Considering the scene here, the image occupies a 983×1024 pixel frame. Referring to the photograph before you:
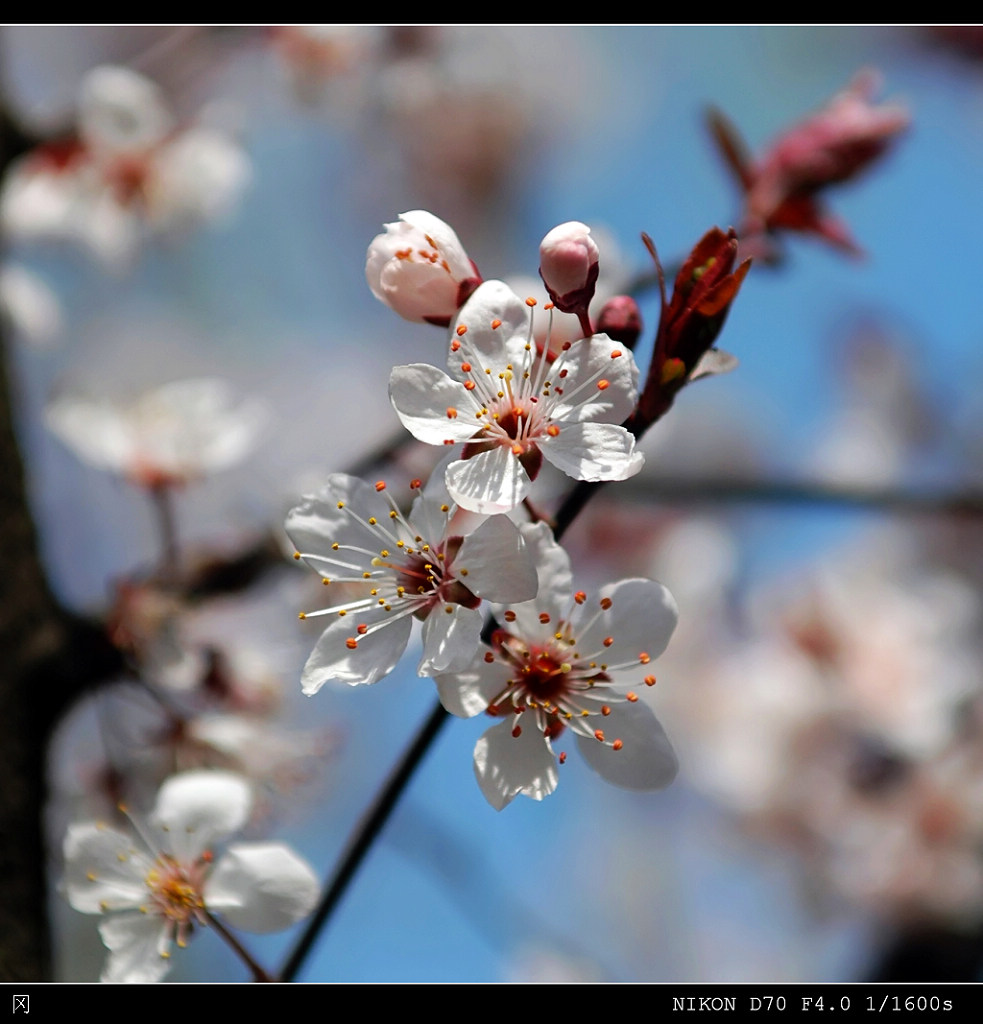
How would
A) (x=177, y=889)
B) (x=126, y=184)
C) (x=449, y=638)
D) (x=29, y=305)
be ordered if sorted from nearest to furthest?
(x=449, y=638) → (x=177, y=889) → (x=29, y=305) → (x=126, y=184)

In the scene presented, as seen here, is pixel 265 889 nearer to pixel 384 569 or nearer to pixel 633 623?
pixel 384 569

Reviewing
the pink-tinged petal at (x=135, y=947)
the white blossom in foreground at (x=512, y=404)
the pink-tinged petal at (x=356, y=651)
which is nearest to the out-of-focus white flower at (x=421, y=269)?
the white blossom in foreground at (x=512, y=404)

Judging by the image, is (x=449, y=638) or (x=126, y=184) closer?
(x=449, y=638)

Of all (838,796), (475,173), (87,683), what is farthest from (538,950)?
(475,173)

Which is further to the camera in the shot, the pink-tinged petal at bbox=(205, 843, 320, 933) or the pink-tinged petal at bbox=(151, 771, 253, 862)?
the pink-tinged petal at bbox=(151, 771, 253, 862)

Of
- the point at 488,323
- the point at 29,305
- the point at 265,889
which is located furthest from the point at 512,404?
the point at 29,305

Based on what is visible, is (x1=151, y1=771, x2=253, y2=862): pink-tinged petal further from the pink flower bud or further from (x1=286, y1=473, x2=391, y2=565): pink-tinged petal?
the pink flower bud

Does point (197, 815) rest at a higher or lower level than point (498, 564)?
lower

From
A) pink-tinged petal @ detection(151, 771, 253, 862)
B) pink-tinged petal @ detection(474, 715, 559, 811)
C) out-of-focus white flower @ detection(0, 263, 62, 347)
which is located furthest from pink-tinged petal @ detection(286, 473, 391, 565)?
out-of-focus white flower @ detection(0, 263, 62, 347)
